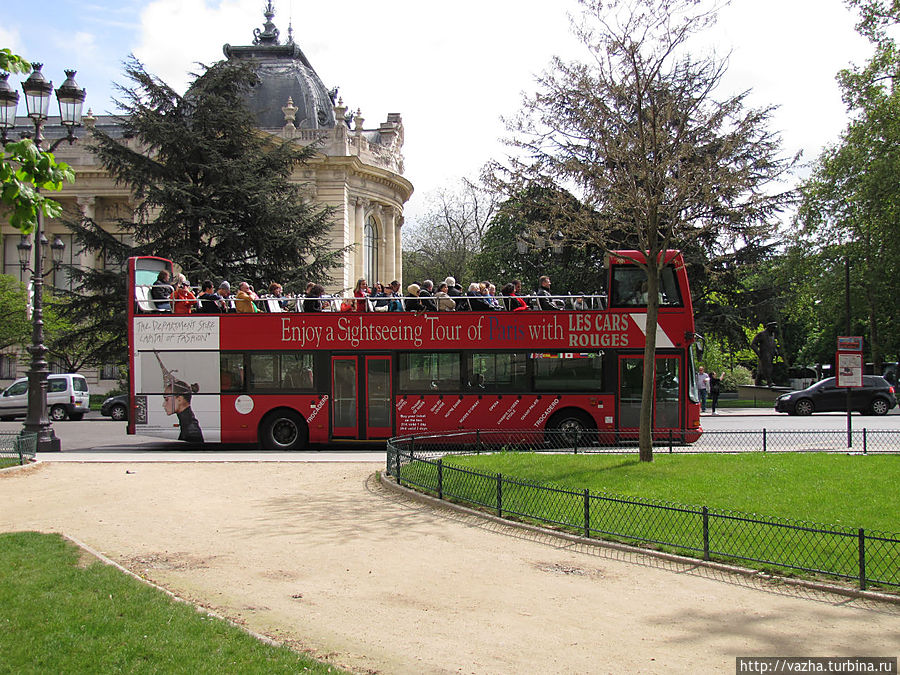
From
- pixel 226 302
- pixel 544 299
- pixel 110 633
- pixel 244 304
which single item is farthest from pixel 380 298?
pixel 110 633

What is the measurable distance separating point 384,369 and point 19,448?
809cm

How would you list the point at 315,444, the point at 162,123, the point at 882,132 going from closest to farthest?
the point at 315,444, the point at 162,123, the point at 882,132

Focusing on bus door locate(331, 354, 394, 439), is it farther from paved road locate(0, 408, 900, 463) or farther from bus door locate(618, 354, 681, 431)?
bus door locate(618, 354, 681, 431)

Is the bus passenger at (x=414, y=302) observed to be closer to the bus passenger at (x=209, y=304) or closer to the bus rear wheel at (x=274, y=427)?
the bus rear wheel at (x=274, y=427)

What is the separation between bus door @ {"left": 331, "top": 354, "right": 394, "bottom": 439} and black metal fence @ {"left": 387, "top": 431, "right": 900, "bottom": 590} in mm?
5258

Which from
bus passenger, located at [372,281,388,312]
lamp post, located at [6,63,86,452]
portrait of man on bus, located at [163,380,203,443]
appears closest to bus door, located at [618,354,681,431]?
bus passenger, located at [372,281,388,312]

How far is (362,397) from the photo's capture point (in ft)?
65.8

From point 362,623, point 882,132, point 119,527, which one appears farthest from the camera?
point 882,132

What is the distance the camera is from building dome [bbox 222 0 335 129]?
57531 mm

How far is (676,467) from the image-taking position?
45.6 feet

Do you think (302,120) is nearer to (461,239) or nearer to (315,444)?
(461,239)

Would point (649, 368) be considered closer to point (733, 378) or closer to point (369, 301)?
point (369, 301)

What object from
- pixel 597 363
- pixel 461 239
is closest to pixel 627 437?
pixel 597 363

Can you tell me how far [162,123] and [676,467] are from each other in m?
27.4
